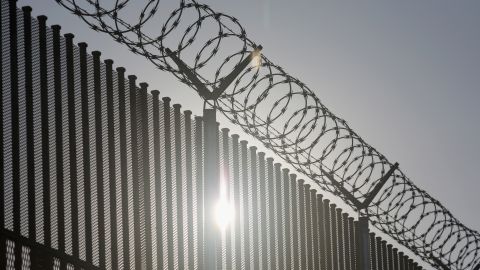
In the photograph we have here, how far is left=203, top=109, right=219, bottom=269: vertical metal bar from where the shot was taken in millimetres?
12938

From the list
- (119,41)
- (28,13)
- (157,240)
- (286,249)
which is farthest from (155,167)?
(286,249)

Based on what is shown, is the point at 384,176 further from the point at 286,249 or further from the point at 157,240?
the point at 157,240

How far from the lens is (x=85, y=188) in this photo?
37.8 ft

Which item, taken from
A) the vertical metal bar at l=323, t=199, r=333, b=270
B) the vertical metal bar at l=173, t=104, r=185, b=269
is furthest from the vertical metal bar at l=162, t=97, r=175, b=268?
the vertical metal bar at l=323, t=199, r=333, b=270

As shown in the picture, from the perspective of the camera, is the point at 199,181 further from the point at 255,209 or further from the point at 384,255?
the point at 384,255

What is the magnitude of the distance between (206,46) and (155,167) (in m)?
1.60

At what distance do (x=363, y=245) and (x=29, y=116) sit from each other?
26.3ft

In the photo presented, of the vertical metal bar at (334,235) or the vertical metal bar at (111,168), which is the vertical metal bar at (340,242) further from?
the vertical metal bar at (111,168)

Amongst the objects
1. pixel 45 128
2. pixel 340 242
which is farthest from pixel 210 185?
pixel 340 242

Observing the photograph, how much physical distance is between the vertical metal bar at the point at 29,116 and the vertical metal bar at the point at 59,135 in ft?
1.15

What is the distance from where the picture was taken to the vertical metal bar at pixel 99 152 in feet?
38.0

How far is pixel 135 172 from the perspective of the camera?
12.3 m

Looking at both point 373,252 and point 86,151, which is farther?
point 373,252

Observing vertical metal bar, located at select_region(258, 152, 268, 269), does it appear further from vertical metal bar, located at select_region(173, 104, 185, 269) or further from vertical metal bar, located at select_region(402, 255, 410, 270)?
vertical metal bar, located at select_region(402, 255, 410, 270)
